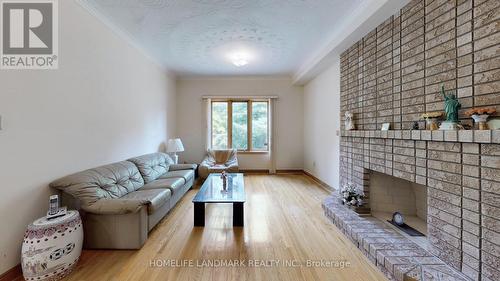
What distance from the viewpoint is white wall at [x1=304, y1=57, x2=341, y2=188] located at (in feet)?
13.0

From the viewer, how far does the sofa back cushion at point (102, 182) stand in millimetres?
2053

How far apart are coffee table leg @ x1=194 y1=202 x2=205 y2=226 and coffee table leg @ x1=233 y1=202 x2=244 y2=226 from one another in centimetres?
41

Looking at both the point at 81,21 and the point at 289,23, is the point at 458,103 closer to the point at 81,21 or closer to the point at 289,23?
the point at 289,23

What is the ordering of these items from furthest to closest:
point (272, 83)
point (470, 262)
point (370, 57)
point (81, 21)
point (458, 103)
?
point (272, 83) < point (370, 57) < point (81, 21) < point (458, 103) < point (470, 262)

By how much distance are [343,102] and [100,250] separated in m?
3.74

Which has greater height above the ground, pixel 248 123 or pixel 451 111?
pixel 248 123

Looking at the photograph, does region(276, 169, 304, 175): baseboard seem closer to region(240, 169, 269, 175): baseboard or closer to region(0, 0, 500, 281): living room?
region(240, 169, 269, 175): baseboard

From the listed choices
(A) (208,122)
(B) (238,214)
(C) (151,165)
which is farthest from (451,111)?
(A) (208,122)

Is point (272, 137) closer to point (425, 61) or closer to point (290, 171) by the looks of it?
point (290, 171)

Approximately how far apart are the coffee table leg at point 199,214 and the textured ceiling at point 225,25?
243 cm

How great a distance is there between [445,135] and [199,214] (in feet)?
8.55

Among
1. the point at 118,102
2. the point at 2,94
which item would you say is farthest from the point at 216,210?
the point at 2,94

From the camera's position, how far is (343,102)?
348 cm

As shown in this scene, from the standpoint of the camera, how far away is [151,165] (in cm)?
358
